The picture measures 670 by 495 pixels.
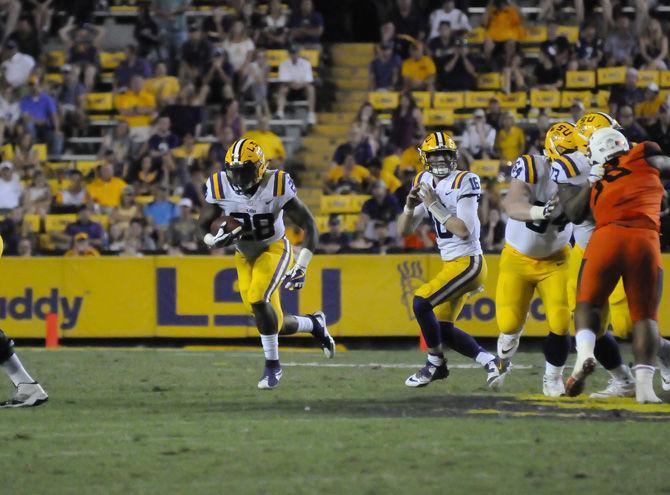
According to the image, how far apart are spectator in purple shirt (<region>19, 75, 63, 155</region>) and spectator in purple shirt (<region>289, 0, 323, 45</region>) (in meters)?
3.57

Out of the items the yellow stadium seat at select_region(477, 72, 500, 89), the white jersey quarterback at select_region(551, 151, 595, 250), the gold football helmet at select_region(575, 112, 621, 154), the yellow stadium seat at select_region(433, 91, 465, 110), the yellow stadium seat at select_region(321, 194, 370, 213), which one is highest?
the gold football helmet at select_region(575, 112, 621, 154)

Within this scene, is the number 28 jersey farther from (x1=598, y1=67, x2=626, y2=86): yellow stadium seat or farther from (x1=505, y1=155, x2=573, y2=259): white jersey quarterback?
(x1=598, y1=67, x2=626, y2=86): yellow stadium seat

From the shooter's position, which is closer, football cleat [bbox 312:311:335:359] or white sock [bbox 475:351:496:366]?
white sock [bbox 475:351:496:366]

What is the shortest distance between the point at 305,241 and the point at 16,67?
35.8 ft

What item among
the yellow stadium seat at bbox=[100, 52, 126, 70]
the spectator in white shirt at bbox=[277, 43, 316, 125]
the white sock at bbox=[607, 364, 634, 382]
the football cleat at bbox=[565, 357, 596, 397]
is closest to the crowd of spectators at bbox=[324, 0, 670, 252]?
the spectator in white shirt at bbox=[277, 43, 316, 125]

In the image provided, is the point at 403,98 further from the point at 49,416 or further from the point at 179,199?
the point at 49,416

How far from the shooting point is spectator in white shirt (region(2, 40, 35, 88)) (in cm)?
2047

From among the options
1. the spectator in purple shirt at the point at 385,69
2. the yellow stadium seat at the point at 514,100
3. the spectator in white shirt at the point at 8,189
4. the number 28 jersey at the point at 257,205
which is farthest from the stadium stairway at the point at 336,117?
the number 28 jersey at the point at 257,205

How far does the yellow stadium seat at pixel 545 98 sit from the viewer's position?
60.6ft

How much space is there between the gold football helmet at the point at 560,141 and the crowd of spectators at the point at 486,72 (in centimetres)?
645

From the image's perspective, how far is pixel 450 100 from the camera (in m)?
18.9

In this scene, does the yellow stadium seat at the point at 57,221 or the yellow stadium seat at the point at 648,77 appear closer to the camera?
the yellow stadium seat at the point at 57,221

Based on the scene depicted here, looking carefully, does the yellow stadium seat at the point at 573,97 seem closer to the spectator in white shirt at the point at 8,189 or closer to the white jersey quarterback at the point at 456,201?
the spectator in white shirt at the point at 8,189

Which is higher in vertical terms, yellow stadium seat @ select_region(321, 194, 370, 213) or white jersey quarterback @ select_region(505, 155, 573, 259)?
white jersey quarterback @ select_region(505, 155, 573, 259)
